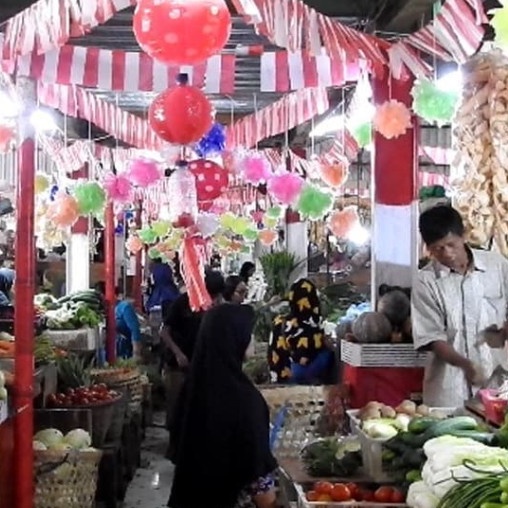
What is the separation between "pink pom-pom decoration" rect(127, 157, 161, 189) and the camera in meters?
10.3

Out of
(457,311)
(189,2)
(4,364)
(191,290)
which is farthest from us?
(191,290)

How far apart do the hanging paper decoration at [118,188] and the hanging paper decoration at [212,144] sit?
52.3 inches

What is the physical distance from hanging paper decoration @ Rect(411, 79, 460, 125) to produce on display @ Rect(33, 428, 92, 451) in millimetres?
2908

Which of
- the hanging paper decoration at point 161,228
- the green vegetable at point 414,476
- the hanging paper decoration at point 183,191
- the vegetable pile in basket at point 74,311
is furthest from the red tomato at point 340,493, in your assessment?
the hanging paper decoration at point 161,228

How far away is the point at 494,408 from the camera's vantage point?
3643 mm

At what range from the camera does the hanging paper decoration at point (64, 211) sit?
10078 mm

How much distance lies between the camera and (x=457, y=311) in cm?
495

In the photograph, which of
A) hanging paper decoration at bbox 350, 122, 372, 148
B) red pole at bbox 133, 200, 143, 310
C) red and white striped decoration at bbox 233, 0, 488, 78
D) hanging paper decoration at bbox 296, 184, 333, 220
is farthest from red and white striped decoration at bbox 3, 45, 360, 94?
red pole at bbox 133, 200, 143, 310

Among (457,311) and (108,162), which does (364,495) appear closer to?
(457,311)

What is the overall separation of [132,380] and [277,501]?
3751mm

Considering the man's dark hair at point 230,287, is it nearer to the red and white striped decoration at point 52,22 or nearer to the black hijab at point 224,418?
the black hijab at point 224,418

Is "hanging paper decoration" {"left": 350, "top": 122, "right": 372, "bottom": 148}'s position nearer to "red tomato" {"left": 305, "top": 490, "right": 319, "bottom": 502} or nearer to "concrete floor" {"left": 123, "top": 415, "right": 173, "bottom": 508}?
"concrete floor" {"left": 123, "top": 415, "right": 173, "bottom": 508}

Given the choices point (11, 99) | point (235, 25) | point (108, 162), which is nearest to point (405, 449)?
point (11, 99)

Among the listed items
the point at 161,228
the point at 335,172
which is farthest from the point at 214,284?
the point at 161,228
